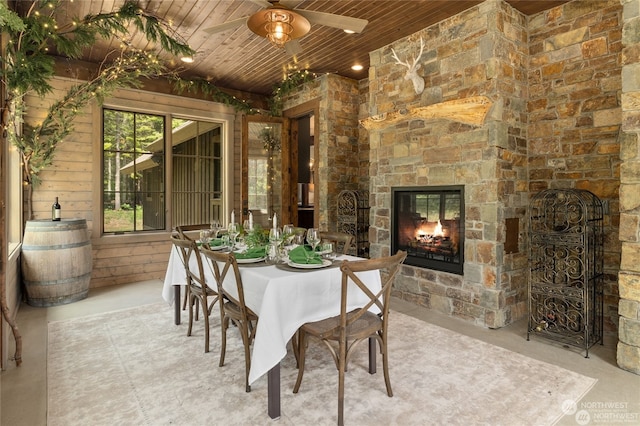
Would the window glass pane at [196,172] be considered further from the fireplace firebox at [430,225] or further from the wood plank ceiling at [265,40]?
the fireplace firebox at [430,225]

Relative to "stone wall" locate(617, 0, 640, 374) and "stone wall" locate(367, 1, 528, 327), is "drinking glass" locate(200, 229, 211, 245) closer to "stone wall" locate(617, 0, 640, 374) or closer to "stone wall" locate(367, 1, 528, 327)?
"stone wall" locate(367, 1, 528, 327)

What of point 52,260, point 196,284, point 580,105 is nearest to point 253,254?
point 196,284

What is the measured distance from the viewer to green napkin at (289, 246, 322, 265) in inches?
93.9

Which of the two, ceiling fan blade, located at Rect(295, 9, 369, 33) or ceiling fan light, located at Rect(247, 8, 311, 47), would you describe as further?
ceiling fan blade, located at Rect(295, 9, 369, 33)

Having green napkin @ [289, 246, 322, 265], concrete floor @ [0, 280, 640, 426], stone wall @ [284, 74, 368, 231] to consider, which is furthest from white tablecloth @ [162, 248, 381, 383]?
stone wall @ [284, 74, 368, 231]

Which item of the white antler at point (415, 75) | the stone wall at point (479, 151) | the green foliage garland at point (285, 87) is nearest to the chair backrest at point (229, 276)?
the stone wall at point (479, 151)

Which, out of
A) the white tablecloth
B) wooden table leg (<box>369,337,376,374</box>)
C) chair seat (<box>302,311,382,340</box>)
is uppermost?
the white tablecloth

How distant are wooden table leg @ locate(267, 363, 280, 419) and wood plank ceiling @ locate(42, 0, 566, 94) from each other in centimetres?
301

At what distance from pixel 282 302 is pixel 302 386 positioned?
652 mm

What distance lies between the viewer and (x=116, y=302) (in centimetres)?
416

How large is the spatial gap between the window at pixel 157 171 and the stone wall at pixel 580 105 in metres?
4.54

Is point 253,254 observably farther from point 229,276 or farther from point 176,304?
point 176,304

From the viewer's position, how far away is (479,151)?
3434 millimetres

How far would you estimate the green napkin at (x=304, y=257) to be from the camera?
2.38 meters
